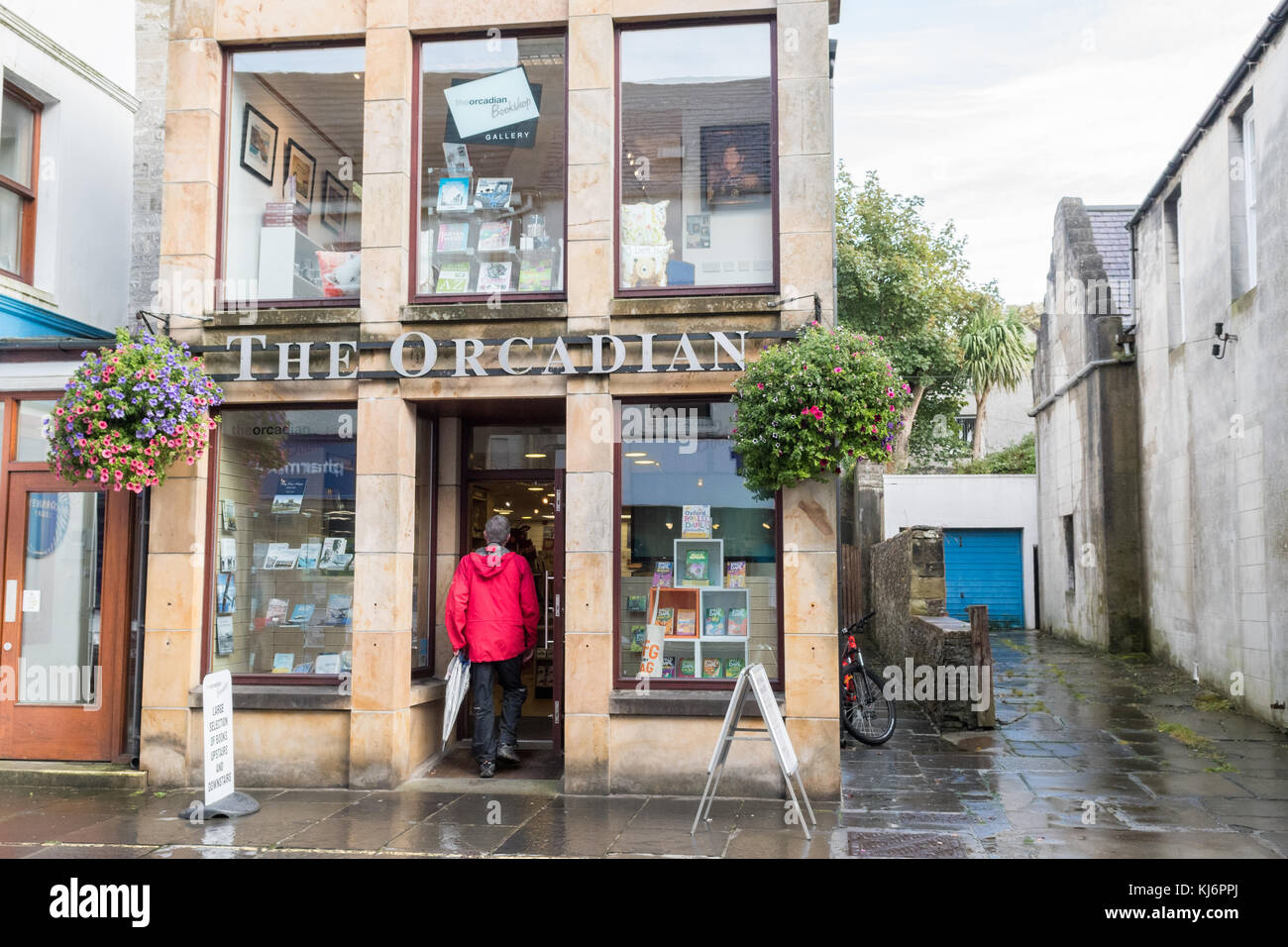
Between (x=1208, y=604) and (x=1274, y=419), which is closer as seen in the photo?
(x=1274, y=419)

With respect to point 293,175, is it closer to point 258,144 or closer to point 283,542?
point 258,144

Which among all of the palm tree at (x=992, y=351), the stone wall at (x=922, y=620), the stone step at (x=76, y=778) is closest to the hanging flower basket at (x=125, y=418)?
the stone step at (x=76, y=778)

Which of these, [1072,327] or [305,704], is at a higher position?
[1072,327]

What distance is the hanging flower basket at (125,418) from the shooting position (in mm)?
8516

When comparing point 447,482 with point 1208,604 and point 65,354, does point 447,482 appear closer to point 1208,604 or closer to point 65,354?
point 65,354

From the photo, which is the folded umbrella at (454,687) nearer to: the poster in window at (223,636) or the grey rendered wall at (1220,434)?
the poster in window at (223,636)

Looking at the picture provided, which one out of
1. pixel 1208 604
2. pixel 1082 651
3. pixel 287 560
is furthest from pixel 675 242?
pixel 1082 651

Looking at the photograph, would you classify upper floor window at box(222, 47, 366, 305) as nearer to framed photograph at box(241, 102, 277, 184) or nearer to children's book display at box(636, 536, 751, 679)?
framed photograph at box(241, 102, 277, 184)

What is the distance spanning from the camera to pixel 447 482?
415 inches

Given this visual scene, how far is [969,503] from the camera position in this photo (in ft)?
86.3

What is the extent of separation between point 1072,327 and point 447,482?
1539 cm

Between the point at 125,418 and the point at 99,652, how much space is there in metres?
2.44

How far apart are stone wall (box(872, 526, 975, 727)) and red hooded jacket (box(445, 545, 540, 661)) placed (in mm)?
4962

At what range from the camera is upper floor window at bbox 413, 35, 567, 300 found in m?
9.70
